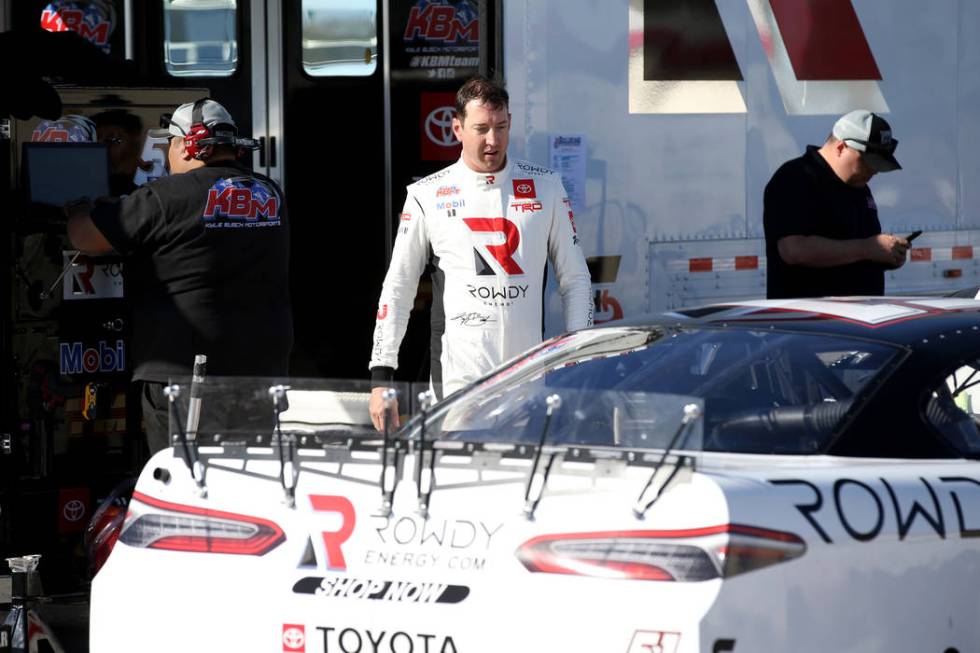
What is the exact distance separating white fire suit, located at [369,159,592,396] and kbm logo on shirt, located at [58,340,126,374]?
147cm

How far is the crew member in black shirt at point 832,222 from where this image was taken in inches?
257

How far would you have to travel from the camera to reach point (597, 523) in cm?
322

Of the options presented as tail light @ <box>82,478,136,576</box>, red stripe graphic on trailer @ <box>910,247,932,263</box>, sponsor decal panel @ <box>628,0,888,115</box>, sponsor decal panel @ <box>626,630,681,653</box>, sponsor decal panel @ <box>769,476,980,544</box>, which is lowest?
tail light @ <box>82,478,136,576</box>

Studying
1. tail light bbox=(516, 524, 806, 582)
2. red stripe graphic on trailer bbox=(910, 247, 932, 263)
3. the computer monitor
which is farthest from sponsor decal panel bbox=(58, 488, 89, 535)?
red stripe graphic on trailer bbox=(910, 247, 932, 263)

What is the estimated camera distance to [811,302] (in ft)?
15.1

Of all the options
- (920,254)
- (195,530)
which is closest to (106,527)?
(195,530)

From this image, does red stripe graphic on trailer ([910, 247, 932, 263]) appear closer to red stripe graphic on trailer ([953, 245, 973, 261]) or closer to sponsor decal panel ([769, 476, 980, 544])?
red stripe graphic on trailer ([953, 245, 973, 261])

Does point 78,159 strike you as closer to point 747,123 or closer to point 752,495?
point 747,123

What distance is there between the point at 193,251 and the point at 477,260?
103 centimetres

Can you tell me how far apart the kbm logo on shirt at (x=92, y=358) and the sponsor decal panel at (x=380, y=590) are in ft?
11.1

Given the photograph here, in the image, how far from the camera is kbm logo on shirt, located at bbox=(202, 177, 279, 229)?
5797 millimetres

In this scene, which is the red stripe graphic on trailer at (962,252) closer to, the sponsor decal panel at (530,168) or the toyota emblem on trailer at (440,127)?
the toyota emblem on trailer at (440,127)

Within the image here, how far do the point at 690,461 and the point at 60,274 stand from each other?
12.5 feet

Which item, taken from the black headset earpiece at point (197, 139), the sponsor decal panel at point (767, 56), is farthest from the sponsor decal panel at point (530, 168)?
the sponsor decal panel at point (767, 56)
